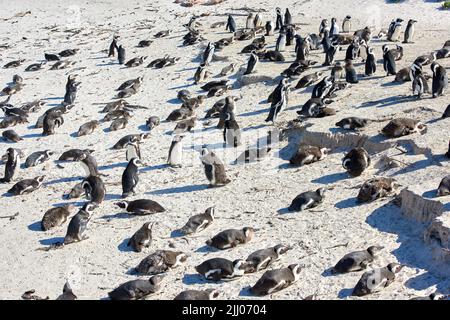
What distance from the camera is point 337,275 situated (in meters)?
8.17

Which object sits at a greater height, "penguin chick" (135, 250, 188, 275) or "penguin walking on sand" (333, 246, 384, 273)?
"penguin walking on sand" (333, 246, 384, 273)

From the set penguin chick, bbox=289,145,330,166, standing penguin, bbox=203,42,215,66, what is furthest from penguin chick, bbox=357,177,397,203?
standing penguin, bbox=203,42,215,66

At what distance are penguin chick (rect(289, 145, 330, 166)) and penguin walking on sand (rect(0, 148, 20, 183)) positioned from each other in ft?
15.3

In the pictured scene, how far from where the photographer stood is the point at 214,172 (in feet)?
36.6

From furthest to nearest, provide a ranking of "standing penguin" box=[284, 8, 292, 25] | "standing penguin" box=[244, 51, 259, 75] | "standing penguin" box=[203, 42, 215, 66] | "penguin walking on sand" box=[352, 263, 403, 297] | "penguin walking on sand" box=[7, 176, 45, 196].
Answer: "standing penguin" box=[284, 8, 292, 25]
"standing penguin" box=[203, 42, 215, 66]
"standing penguin" box=[244, 51, 259, 75]
"penguin walking on sand" box=[7, 176, 45, 196]
"penguin walking on sand" box=[352, 263, 403, 297]

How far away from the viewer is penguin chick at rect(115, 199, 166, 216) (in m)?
10.3

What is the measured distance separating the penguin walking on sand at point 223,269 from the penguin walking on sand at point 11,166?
208 inches

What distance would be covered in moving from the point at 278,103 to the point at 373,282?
20.1ft

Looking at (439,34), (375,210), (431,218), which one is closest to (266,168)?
(375,210)

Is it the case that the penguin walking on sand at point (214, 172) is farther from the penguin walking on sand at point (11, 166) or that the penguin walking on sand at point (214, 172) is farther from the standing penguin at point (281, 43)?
the standing penguin at point (281, 43)

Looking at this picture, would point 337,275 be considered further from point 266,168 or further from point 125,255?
point 266,168

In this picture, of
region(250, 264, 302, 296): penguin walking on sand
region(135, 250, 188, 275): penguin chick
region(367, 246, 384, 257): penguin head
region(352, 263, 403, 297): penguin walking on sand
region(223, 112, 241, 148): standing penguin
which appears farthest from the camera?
region(223, 112, 241, 148): standing penguin

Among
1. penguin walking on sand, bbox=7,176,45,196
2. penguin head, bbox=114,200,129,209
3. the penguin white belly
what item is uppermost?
the penguin white belly

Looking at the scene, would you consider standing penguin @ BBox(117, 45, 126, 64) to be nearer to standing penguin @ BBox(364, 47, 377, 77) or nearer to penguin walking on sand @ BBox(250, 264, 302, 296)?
standing penguin @ BBox(364, 47, 377, 77)
